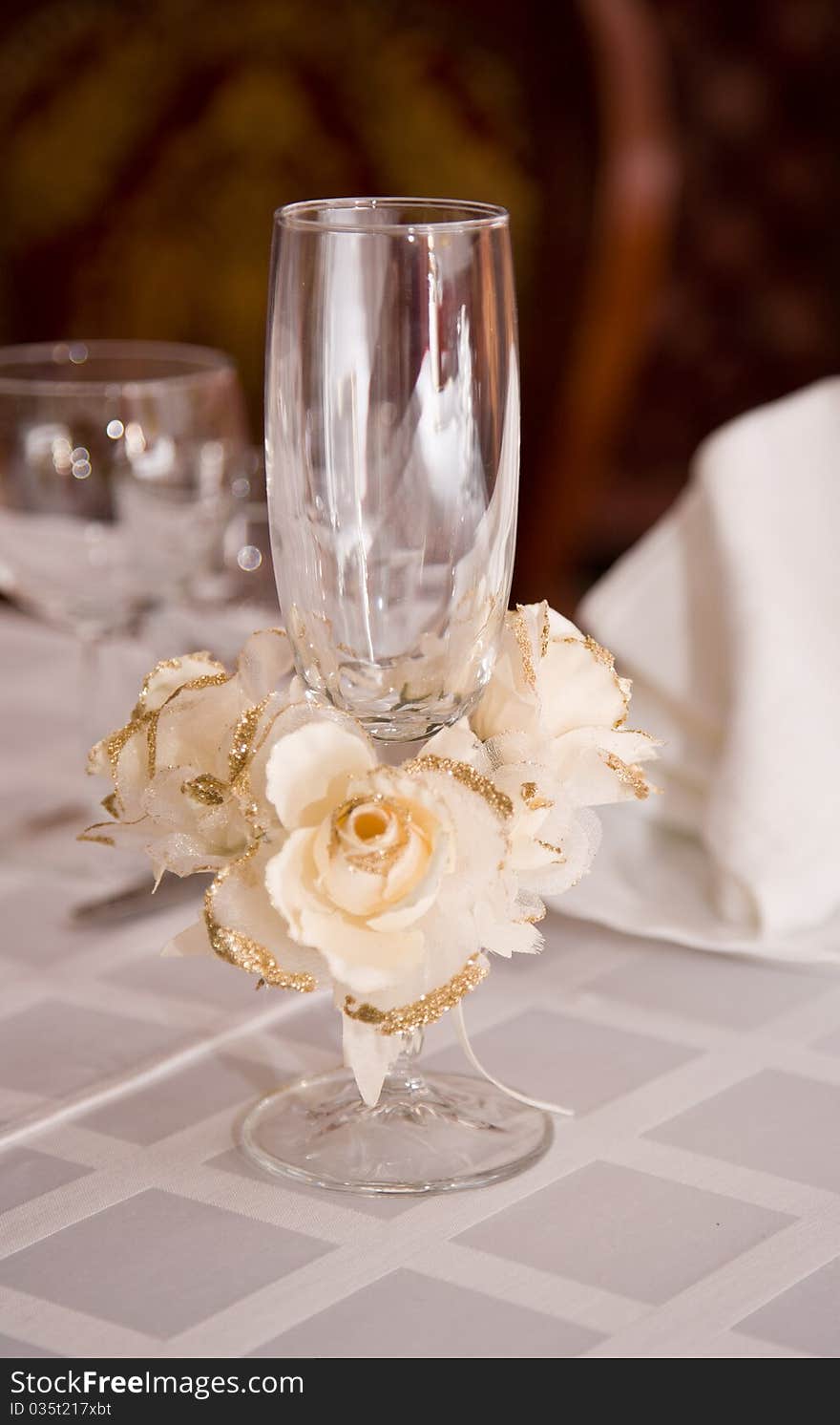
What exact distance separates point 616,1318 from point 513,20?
4.99ft

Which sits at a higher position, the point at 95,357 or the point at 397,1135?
the point at 95,357

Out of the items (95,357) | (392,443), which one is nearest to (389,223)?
(392,443)

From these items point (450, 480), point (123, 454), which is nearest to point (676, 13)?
point (123, 454)

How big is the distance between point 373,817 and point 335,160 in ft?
5.11

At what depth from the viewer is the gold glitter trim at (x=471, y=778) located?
0.45 metres

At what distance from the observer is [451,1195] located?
0.49 metres

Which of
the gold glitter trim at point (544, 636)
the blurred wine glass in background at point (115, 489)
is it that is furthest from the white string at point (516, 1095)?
the blurred wine glass in background at point (115, 489)

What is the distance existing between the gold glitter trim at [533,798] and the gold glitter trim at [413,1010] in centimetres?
5

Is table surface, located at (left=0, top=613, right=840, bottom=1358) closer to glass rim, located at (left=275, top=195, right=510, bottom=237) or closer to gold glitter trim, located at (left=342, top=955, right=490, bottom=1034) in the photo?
gold glitter trim, located at (left=342, top=955, right=490, bottom=1034)

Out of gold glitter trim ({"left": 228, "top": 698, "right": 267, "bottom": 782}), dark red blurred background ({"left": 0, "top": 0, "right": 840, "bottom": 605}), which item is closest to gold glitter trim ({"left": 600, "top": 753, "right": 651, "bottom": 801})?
gold glitter trim ({"left": 228, "top": 698, "right": 267, "bottom": 782})

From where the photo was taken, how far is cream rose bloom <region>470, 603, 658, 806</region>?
49cm

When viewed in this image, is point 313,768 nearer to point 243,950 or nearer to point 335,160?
point 243,950
